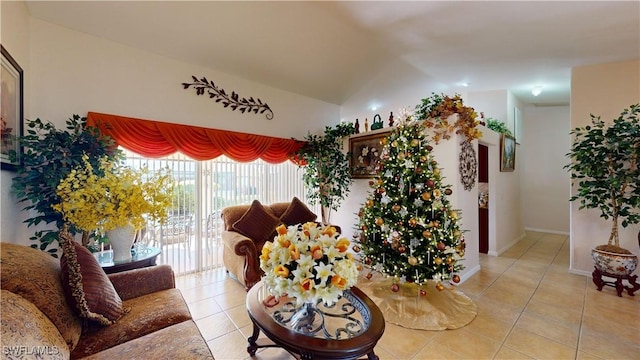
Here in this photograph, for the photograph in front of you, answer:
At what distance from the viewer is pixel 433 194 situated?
246 centimetres

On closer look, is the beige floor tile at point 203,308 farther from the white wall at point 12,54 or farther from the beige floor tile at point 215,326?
the white wall at point 12,54

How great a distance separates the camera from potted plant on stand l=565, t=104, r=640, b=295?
8.99ft

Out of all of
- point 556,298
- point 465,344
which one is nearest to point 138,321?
point 465,344

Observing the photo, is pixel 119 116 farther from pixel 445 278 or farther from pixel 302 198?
pixel 445 278

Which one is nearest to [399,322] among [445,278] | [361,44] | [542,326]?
[445,278]

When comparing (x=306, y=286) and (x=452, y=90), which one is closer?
(x=306, y=286)

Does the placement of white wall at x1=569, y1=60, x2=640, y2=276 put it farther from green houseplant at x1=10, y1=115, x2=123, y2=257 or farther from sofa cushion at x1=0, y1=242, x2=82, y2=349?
green houseplant at x1=10, y1=115, x2=123, y2=257

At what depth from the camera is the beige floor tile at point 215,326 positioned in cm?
214

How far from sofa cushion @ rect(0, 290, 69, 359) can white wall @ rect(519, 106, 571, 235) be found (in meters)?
7.33

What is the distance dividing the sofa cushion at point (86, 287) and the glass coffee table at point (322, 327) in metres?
0.82

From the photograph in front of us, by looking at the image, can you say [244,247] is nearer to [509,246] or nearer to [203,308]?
[203,308]

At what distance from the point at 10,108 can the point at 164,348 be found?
2.21 m

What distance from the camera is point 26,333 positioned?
88 centimetres

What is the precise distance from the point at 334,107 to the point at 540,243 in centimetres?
503
